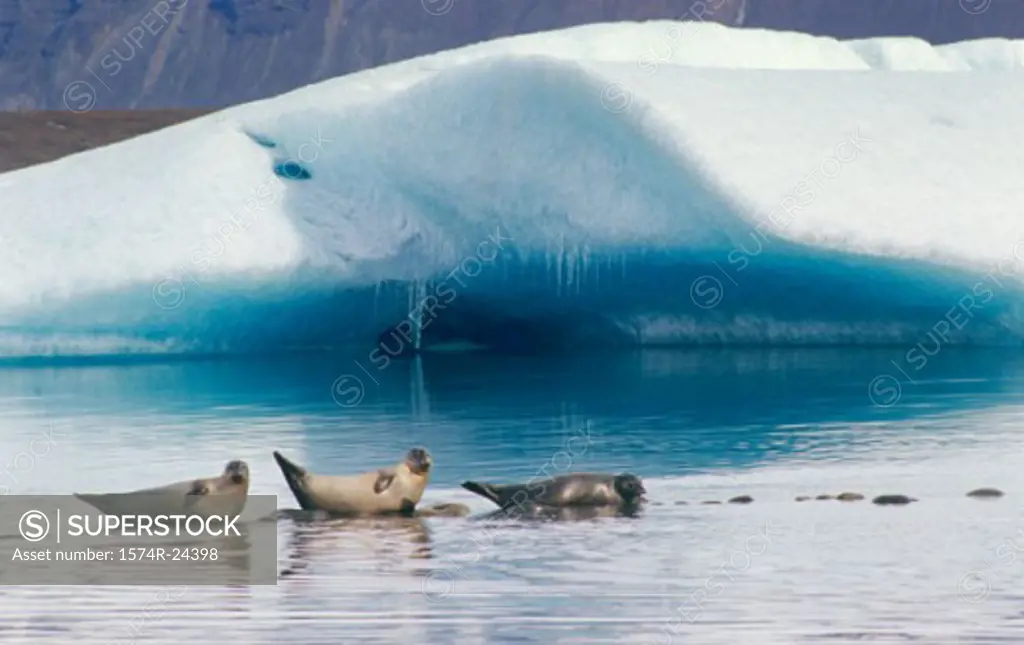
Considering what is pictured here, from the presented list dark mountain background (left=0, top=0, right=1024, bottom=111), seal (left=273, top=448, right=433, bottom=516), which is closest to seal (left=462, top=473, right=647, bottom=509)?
seal (left=273, top=448, right=433, bottom=516)

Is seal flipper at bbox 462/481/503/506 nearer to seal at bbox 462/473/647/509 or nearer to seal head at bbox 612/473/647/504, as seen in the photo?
seal at bbox 462/473/647/509

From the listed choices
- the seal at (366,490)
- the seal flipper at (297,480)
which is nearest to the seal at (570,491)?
the seal at (366,490)

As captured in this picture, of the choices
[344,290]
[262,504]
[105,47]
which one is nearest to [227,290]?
[344,290]

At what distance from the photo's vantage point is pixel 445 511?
891cm

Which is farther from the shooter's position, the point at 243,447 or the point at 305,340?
the point at 305,340

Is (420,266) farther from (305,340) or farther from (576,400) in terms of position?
(576,400)

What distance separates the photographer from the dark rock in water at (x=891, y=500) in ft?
29.4

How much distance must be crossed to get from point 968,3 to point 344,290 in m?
57.6

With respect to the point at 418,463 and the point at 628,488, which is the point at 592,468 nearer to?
the point at 628,488

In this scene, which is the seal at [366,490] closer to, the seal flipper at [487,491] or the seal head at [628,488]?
the seal flipper at [487,491]

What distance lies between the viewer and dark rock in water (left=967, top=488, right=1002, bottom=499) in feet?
30.0

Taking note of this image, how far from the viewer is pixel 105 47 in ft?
252
